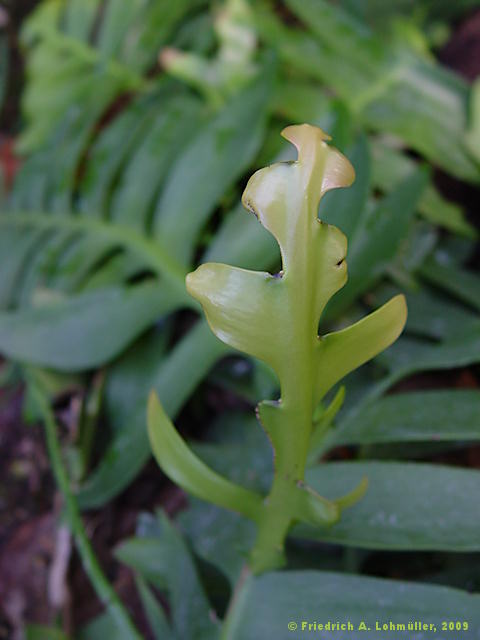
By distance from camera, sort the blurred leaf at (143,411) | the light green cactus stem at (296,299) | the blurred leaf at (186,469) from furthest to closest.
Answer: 1. the blurred leaf at (143,411)
2. the blurred leaf at (186,469)
3. the light green cactus stem at (296,299)

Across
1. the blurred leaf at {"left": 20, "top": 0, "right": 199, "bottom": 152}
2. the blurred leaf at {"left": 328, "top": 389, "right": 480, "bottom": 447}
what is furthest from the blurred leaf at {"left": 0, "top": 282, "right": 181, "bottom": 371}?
the blurred leaf at {"left": 20, "top": 0, "right": 199, "bottom": 152}

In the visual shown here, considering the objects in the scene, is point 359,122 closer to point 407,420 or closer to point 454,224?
point 454,224

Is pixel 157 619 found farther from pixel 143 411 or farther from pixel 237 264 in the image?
pixel 237 264

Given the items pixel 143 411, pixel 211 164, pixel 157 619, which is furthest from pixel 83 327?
pixel 157 619

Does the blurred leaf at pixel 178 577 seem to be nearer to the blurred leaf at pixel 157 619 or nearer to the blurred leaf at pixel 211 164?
the blurred leaf at pixel 157 619

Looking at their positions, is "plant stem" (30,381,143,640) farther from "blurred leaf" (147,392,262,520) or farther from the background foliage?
"blurred leaf" (147,392,262,520)

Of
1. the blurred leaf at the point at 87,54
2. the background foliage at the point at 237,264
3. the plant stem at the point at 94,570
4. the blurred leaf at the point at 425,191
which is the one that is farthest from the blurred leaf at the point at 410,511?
the blurred leaf at the point at 87,54
